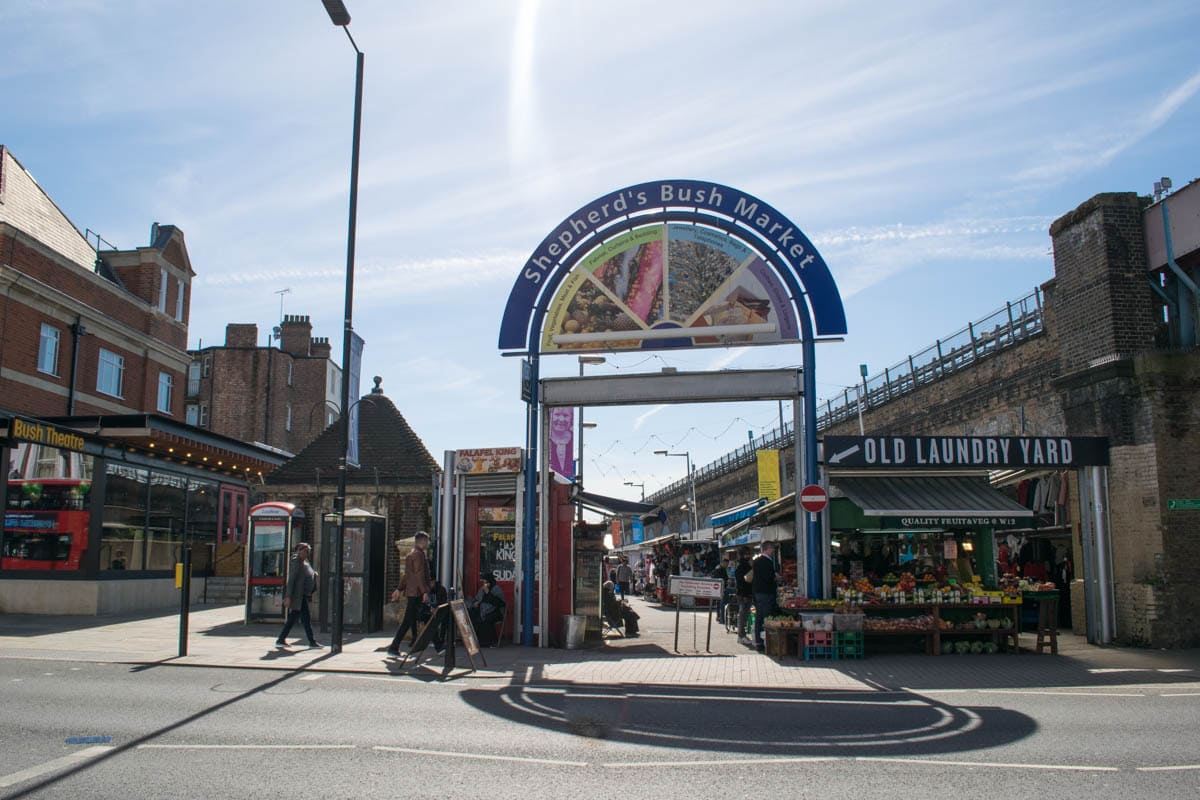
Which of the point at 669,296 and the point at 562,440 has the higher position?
the point at 669,296

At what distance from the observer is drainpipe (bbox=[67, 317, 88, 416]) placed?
29406mm

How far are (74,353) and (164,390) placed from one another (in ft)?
19.5

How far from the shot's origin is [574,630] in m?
16.5

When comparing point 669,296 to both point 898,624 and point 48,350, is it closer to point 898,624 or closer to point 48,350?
point 898,624

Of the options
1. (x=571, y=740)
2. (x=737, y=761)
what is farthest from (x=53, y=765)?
(x=737, y=761)

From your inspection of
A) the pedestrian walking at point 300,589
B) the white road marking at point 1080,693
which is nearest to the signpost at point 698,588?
the white road marking at point 1080,693

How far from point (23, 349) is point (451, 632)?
20489 millimetres

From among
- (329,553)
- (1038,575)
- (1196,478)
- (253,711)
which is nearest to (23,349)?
(329,553)

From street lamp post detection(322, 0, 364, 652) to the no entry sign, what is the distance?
24.5 ft

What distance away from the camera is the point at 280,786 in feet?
22.0

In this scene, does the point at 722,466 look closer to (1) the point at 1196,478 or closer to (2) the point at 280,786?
(1) the point at 1196,478

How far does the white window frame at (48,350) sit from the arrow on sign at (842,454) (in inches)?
930

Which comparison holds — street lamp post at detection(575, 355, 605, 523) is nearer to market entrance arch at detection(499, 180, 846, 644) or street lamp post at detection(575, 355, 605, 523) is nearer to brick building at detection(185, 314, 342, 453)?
market entrance arch at detection(499, 180, 846, 644)

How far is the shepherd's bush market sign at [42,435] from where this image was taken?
18.6m
